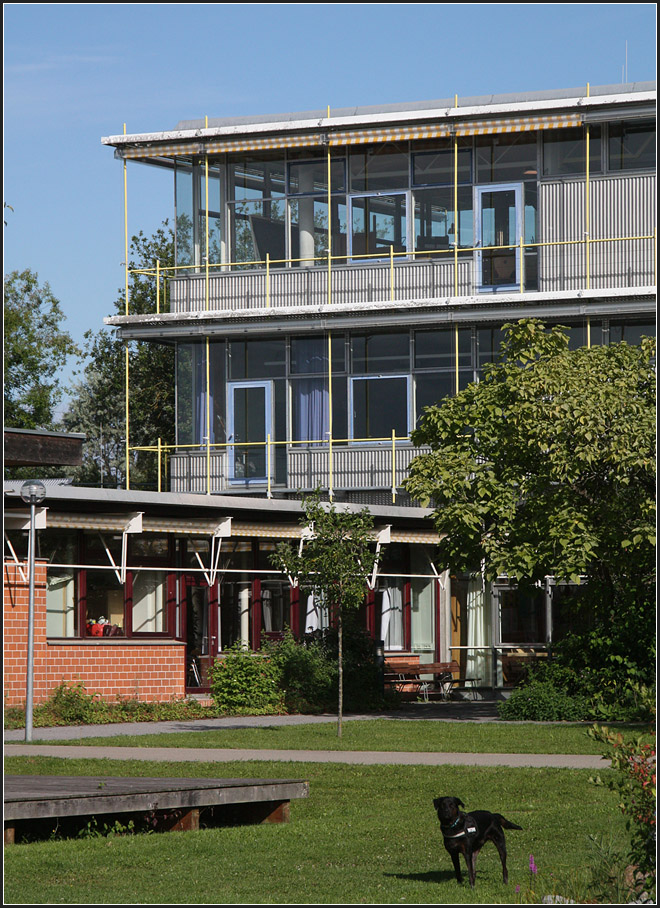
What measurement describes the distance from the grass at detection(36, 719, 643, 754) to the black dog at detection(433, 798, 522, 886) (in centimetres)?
955

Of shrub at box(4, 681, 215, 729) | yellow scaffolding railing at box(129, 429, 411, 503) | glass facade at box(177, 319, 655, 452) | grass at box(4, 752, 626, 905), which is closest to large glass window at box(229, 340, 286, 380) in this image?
glass facade at box(177, 319, 655, 452)

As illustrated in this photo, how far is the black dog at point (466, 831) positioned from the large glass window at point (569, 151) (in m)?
27.6

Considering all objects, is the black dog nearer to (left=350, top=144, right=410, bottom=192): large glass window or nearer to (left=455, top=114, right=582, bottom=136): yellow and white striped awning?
(left=455, top=114, right=582, bottom=136): yellow and white striped awning

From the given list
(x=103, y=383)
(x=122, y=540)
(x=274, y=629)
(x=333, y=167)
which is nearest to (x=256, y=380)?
(x=333, y=167)

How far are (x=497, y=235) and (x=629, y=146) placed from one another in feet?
12.3

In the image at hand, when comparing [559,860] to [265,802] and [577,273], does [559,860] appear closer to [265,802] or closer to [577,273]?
[265,802]

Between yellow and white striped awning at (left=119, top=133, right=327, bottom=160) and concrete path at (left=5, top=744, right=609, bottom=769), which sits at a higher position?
yellow and white striped awning at (left=119, top=133, right=327, bottom=160)

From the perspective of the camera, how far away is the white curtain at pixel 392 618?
3475cm

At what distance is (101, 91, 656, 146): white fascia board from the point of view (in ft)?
112

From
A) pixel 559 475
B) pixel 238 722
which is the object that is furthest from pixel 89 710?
pixel 559 475

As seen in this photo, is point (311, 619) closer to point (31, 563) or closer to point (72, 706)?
point (72, 706)

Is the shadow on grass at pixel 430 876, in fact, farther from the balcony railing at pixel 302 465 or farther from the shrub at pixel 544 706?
the balcony railing at pixel 302 465

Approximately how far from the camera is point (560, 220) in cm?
3575

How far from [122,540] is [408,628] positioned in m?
9.57
